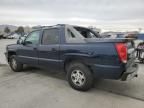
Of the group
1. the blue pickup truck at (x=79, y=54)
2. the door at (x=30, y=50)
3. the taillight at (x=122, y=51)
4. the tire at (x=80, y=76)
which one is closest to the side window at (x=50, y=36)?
the blue pickup truck at (x=79, y=54)

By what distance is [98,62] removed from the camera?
368cm

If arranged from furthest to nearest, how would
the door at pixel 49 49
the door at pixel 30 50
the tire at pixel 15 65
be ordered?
the tire at pixel 15 65 < the door at pixel 30 50 < the door at pixel 49 49

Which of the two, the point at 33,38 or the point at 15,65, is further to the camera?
the point at 15,65

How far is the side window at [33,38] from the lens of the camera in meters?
5.26

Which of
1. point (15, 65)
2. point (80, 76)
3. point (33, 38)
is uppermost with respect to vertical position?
point (33, 38)

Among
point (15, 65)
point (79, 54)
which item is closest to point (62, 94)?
point (79, 54)

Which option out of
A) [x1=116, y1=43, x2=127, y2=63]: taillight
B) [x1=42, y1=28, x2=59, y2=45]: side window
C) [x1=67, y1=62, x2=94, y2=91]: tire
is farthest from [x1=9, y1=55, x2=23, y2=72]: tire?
[x1=116, y1=43, x2=127, y2=63]: taillight

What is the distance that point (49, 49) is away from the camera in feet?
15.4

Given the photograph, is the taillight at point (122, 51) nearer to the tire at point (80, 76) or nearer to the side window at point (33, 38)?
the tire at point (80, 76)

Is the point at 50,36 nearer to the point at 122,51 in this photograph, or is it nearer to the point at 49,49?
the point at 49,49

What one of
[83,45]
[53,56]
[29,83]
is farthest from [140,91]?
[29,83]

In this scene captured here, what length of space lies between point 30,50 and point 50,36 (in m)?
1.04

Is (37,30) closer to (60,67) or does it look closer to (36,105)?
(60,67)

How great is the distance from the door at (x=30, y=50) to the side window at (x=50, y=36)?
0.31 m
